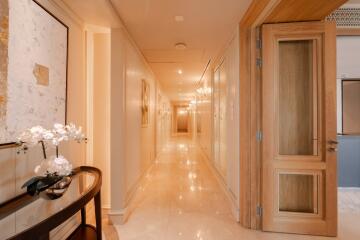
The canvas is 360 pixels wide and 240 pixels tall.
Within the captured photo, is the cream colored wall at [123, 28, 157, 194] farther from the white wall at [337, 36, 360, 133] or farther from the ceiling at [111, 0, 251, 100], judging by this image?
the white wall at [337, 36, 360, 133]

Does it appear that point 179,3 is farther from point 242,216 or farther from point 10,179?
point 242,216

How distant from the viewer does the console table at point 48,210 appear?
941 mm

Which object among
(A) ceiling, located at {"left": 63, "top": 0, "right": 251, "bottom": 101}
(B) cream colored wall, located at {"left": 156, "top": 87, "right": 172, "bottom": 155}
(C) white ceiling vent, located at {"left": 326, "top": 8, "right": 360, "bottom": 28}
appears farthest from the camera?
(B) cream colored wall, located at {"left": 156, "top": 87, "right": 172, "bottom": 155}

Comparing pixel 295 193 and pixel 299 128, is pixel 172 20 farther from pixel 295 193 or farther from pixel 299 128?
pixel 295 193


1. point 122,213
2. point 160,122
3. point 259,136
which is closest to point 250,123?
point 259,136

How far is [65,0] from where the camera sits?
194 cm

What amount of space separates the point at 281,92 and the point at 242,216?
5.53ft

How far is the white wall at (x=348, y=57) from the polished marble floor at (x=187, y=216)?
8.37ft

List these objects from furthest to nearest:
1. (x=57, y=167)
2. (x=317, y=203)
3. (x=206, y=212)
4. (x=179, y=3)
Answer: (x=206, y=212), (x=317, y=203), (x=179, y=3), (x=57, y=167)

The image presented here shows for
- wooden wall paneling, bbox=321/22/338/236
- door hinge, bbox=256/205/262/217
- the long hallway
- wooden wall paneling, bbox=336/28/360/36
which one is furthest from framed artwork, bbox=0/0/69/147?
wooden wall paneling, bbox=336/28/360/36

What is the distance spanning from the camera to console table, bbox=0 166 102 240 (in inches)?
37.0

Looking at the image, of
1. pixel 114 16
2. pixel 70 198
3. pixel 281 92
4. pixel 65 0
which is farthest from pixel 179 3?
pixel 70 198

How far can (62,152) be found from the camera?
2.01 meters

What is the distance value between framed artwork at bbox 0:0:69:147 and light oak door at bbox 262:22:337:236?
90.7 inches
